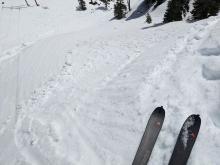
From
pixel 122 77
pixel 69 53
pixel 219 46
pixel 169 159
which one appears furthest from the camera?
pixel 69 53

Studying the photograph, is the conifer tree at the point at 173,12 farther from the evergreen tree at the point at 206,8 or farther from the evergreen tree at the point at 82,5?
the evergreen tree at the point at 82,5

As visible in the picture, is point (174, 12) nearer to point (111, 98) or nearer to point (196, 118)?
point (111, 98)

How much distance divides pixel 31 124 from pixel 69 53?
6.46 meters

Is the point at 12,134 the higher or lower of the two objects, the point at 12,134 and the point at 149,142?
the lower

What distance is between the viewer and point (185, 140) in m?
5.29

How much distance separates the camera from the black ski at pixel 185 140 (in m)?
5.01

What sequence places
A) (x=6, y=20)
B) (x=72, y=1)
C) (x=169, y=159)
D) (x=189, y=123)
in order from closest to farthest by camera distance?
(x=169, y=159), (x=189, y=123), (x=6, y=20), (x=72, y=1)

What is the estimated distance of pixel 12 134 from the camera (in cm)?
805

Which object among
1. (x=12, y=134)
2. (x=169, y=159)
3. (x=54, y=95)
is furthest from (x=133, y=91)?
(x=12, y=134)

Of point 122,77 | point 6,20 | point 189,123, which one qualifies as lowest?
point 6,20

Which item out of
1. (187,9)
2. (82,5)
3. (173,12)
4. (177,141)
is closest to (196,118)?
(177,141)

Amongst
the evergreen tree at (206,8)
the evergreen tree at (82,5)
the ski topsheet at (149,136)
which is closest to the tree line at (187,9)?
the evergreen tree at (206,8)

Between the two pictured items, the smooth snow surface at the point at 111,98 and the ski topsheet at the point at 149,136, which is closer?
the ski topsheet at the point at 149,136

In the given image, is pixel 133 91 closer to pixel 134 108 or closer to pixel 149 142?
pixel 134 108
